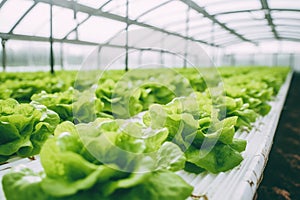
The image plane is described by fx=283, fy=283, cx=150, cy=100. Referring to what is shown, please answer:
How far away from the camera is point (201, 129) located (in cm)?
161

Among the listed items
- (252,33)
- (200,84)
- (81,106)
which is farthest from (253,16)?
(81,106)

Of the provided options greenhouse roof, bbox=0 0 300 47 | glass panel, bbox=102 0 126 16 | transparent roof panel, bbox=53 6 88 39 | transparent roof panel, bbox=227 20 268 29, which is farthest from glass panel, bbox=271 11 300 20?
transparent roof panel, bbox=53 6 88 39

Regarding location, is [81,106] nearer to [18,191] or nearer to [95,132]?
[95,132]

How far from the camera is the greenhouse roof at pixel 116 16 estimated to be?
234 inches

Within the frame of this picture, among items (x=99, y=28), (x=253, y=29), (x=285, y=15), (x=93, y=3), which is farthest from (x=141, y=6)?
(x=253, y=29)

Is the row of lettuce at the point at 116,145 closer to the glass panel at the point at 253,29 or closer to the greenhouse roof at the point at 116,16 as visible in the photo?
the greenhouse roof at the point at 116,16

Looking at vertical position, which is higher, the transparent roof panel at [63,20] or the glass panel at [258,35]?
the glass panel at [258,35]

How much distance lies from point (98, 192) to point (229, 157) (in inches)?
33.3

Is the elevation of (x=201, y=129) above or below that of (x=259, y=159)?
above

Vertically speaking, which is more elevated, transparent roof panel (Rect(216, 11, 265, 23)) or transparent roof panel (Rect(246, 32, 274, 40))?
transparent roof panel (Rect(216, 11, 265, 23))

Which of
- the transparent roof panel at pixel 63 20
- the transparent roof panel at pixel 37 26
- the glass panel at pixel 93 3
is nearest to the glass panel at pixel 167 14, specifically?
the transparent roof panel at pixel 63 20

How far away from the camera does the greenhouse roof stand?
5.95m

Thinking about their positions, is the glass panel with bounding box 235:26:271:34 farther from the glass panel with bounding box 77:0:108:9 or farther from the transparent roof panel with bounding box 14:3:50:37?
the glass panel with bounding box 77:0:108:9

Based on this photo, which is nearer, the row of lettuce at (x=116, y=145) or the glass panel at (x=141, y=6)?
the row of lettuce at (x=116, y=145)
